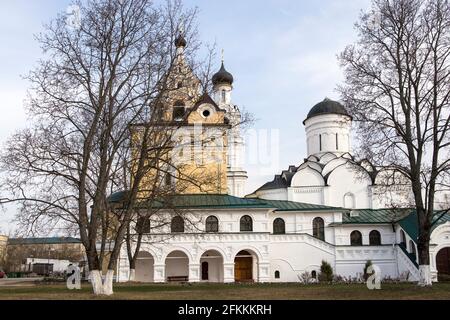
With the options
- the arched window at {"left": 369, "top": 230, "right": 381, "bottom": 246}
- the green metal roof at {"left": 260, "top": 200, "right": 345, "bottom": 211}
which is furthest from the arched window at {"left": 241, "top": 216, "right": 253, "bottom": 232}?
the arched window at {"left": 369, "top": 230, "right": 381, "bottom": 246}

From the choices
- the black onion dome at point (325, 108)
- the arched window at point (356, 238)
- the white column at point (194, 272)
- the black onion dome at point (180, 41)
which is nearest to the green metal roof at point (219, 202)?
the white column at point (194, 272)

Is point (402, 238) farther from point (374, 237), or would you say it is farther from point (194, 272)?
point (194, 272)

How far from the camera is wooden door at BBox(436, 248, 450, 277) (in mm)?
31766

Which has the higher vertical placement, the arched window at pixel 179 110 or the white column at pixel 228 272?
the arched window at pixel 179 110

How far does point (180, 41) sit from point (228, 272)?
19278 mm

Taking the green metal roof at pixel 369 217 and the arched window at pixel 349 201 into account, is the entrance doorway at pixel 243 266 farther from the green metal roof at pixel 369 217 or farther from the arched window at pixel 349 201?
the arched window at pixel 349 201

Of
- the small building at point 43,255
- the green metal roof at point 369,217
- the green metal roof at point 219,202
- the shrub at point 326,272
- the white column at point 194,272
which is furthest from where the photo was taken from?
the small building at point 43,255

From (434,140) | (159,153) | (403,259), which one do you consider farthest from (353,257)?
(159,153)

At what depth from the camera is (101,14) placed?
59.5ft

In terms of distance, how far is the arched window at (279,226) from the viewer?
3688 cm

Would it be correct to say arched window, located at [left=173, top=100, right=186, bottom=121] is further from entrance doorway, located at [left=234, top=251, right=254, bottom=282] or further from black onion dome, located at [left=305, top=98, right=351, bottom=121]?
black onion dome, located at [left=305, top=98, right=351, bottom=121]

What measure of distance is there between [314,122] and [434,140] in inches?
1017

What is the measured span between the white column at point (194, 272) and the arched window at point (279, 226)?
6.53 metres

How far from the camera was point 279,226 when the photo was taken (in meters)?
37.0
